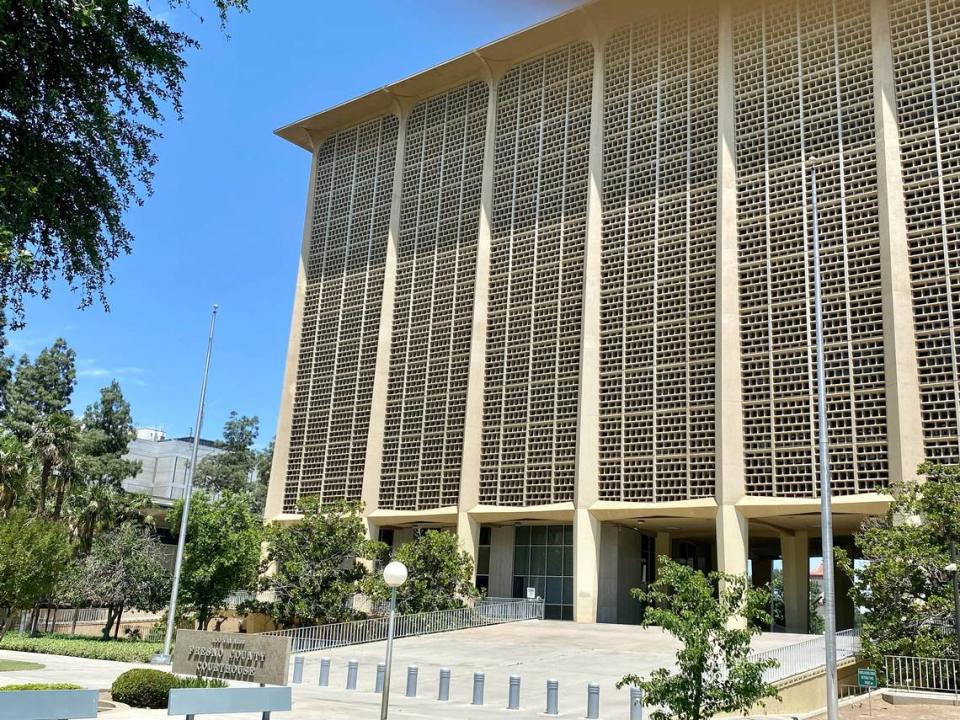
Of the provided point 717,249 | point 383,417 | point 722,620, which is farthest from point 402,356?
point 722,620

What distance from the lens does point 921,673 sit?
22672 millimetres

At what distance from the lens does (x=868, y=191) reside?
36.6 meters

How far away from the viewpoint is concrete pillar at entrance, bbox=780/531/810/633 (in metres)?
41.2

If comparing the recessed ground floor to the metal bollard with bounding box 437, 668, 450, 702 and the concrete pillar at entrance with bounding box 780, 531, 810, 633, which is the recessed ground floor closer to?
the concrete pillar at entrance with bounding box 780, 531, 810, 633

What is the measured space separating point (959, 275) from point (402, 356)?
2828cm

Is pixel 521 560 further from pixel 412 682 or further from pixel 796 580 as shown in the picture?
pixel 412 682

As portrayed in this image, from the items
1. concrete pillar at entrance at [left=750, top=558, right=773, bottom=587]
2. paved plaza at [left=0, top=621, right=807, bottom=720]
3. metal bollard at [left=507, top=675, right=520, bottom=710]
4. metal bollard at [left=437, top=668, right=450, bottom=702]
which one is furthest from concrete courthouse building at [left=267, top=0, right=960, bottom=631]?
metal bollard at [left=507, top=675, right=520, bottom=710]

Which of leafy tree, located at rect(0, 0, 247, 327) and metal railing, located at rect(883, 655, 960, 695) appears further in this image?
metal railing, located at rect(883, 655, 960, 695)

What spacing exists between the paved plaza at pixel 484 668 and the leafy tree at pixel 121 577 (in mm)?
10873

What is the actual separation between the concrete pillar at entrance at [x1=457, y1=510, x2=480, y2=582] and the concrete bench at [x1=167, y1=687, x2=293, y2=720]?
30195 millimetres

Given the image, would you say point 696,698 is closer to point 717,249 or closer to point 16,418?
point 717,249

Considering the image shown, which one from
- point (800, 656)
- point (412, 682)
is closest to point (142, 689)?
point (412, 682)

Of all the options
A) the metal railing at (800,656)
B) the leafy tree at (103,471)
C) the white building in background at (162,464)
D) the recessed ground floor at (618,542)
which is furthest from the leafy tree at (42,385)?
the metal railing at (800,656)

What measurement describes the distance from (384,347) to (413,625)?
1903 centimetres
